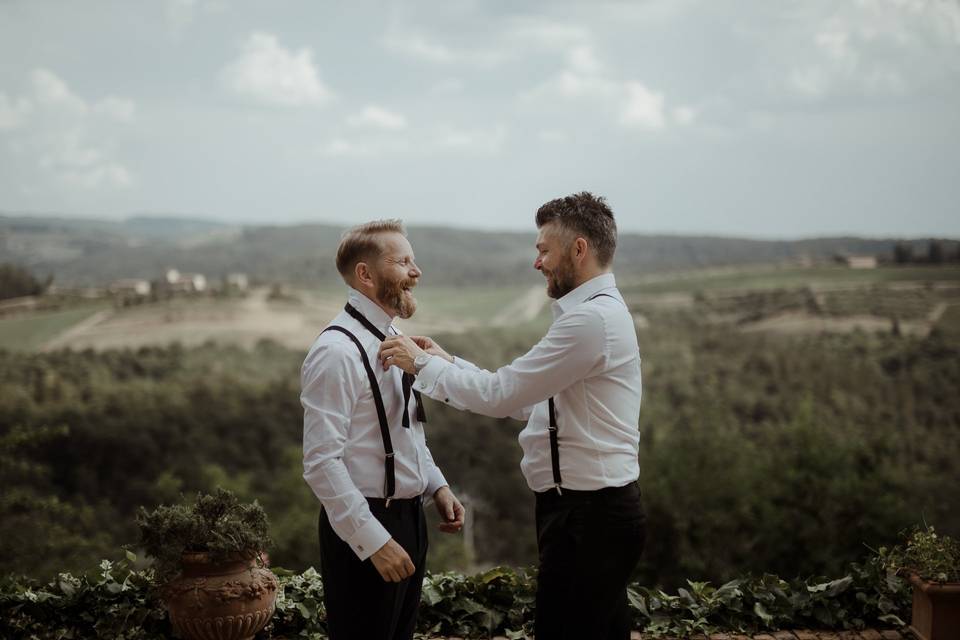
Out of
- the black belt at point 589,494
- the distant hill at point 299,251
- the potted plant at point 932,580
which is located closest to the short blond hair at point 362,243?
the black belt at point 589,494

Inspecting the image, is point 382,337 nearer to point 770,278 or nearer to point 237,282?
point 770,278

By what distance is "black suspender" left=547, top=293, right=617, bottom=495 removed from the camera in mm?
2479

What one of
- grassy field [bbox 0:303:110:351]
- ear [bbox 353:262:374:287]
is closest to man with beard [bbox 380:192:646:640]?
ear [bbox 353:262:374:287]

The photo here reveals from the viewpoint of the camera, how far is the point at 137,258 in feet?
118

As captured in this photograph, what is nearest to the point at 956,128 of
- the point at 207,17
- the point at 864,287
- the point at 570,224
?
the point at 864,287

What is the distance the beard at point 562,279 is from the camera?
2.52 meters

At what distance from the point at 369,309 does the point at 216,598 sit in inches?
59.8

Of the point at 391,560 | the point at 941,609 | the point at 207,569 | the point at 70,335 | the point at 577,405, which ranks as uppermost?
the point at 577,405

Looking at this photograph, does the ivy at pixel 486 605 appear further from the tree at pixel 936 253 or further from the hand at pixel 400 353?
the tree at pixel 936 253

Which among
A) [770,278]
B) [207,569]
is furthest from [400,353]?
[770,278]

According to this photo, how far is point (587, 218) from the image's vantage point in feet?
8.11

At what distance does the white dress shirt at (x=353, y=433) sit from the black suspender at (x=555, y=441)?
39 cm

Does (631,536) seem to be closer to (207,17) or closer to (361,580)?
(361,580)

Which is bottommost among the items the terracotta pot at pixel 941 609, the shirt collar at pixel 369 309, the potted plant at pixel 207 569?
the terracotta pot at pixel 941 609
